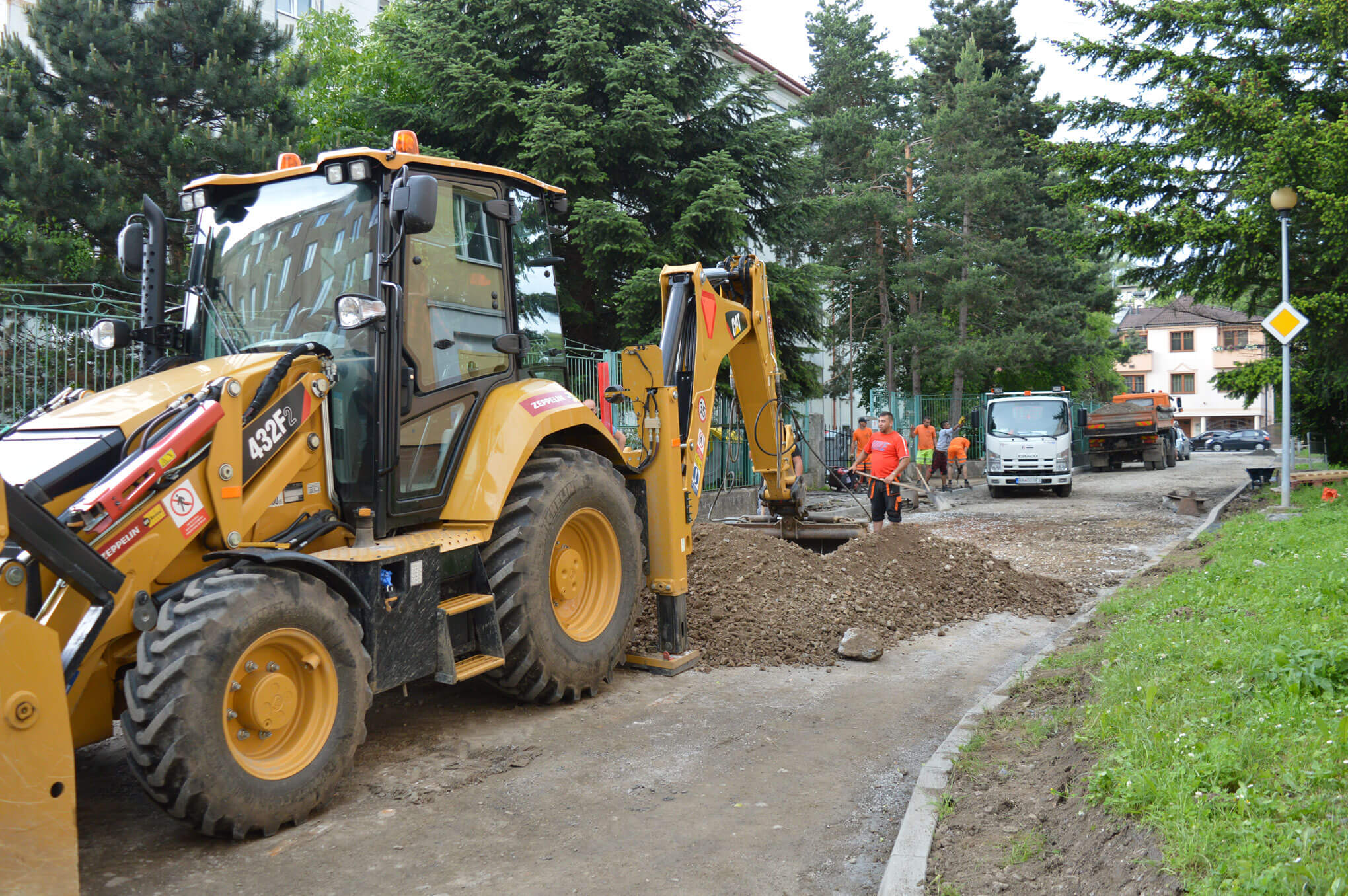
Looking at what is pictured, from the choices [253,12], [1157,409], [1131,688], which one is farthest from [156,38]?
[1157,409]

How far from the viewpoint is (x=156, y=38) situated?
1552 cm

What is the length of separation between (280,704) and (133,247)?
272 centimetres

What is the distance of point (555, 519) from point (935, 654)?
357 centimetres

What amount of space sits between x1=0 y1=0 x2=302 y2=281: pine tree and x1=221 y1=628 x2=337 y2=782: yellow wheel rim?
12.0m

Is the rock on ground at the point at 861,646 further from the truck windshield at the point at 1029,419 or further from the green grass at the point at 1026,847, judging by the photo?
the truck windshield at the point at 1029,419

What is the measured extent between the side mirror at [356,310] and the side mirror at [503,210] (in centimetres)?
139

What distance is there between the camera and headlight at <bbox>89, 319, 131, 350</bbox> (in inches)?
205

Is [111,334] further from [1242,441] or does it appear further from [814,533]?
[1242,441]

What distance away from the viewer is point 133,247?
5.23 m

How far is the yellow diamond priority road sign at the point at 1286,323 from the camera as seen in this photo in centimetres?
1466

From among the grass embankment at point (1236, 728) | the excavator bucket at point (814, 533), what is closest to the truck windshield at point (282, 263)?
the grass embankment at point (1236, 728)

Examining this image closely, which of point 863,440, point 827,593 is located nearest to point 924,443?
point 863,440

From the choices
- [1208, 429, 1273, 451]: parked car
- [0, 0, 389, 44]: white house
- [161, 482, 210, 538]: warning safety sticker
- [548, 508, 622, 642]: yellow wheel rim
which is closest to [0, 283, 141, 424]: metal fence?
[548, 508, 622, 642]: yellow wheel rim

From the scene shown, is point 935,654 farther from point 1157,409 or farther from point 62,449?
point 1157,409
